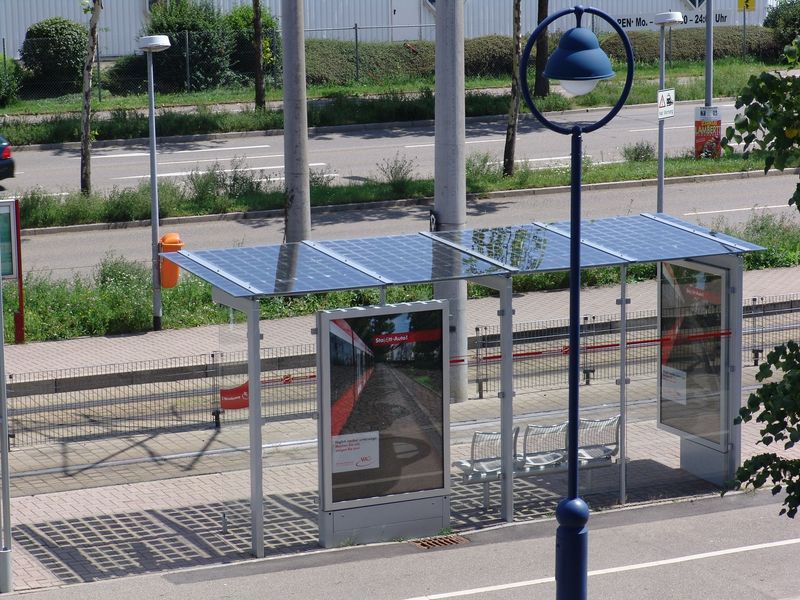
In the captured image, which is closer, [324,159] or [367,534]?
[367,534]

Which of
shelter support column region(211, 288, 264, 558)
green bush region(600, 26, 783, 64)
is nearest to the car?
shelter support column region(211, 288, 264, 558)

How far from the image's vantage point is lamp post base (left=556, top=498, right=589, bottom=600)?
838 centimetres

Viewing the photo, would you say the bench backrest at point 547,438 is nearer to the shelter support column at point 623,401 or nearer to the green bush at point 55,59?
the shelter support column at point 623,401

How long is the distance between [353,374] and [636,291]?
984cm

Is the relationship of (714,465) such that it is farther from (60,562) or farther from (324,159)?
(324,159)

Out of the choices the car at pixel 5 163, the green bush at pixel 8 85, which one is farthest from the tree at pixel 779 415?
the green bush at pixel 8 85

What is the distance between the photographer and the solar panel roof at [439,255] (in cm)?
1134

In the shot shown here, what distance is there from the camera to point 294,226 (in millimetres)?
19516

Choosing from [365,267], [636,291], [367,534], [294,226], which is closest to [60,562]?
[367,534]

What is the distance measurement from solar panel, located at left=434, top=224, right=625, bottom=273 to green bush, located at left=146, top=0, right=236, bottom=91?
28.5 metres

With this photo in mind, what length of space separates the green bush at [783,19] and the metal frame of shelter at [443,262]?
39275 mm

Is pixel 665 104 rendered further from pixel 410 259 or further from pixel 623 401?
pixel 410 259

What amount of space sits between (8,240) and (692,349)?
6.49 metres

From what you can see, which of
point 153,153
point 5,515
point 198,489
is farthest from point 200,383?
point 5,515
